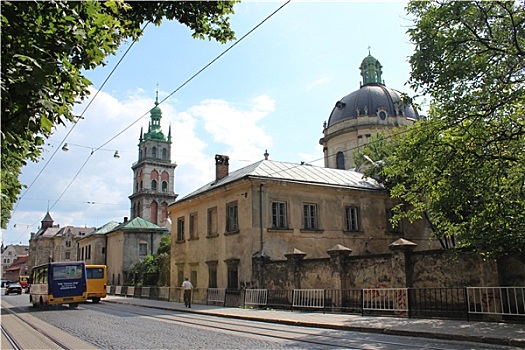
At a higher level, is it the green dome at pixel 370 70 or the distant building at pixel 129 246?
Answer: the green dome at pixel 370 70

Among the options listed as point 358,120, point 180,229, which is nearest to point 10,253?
point 358,120

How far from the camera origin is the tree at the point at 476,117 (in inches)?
A: 501

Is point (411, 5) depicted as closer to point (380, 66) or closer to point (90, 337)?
point (90, 337)

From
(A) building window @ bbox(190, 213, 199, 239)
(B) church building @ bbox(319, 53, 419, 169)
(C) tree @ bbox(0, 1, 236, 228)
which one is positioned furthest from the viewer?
(B) church building @ bbox(319, 53, 419, 169)

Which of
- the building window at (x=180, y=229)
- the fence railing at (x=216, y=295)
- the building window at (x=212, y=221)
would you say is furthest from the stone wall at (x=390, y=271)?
the building window at (x=180, y=229)

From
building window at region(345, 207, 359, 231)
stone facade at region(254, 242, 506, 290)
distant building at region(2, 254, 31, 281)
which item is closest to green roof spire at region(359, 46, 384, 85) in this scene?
building window at region(345, 207, 359, 231)

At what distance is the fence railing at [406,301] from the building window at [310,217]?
5969 millimetres

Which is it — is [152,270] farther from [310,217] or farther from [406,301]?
[406,301]

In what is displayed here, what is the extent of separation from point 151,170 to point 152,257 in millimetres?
54059

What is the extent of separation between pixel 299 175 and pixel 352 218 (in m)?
4.29

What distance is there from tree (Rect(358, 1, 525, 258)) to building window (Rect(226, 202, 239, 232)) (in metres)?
12.8

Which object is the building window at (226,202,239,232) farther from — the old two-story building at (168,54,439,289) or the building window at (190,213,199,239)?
the building window at (190,213,199,239)

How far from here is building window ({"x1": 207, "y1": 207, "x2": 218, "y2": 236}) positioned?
27391mm

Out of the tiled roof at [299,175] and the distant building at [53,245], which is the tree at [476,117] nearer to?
the tiled roof at [299,175]
